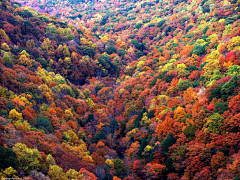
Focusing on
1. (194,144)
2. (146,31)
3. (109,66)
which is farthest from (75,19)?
(194,144)

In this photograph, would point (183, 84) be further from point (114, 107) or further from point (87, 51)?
point (87, 51)

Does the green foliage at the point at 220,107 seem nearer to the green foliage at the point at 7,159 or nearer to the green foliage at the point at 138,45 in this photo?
the green foliage at the point at 7,159

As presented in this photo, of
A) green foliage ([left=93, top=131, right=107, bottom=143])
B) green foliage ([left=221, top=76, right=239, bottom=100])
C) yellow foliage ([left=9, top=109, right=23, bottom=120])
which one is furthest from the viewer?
green foliage ([left=93, top=131, right=107, bottom=143])

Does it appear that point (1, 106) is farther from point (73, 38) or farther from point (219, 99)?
point (73, 38)

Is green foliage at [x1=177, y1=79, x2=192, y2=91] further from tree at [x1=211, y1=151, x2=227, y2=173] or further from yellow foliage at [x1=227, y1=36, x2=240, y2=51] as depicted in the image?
tree at [x1=211, y1=151, x2=227, y2=173]

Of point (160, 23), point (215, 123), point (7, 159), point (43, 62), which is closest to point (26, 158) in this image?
point (7, 159)

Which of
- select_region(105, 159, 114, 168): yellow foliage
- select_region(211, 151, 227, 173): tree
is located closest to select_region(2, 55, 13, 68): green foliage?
select_region(105, 159, 114, 168): yellow foliage

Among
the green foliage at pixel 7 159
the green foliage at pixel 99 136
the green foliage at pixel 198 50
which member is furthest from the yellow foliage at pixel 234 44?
the green foliage at pixel 7 159

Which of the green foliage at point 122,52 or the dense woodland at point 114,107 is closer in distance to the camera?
the dense woodland at point 114,107
